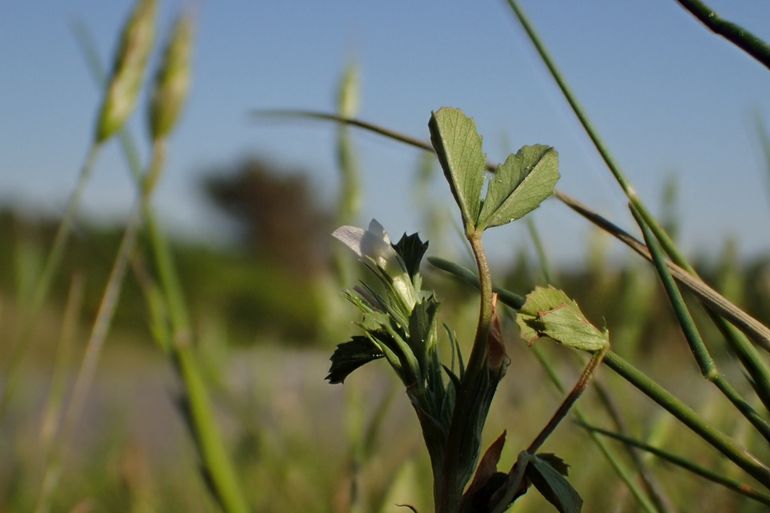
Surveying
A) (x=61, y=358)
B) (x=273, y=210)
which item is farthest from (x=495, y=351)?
(x=273, y=210)

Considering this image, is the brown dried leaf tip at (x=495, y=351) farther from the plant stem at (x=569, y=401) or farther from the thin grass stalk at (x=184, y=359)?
the thin grass stalk at (x=184, y=359)

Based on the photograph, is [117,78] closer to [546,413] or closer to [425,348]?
[425,348]

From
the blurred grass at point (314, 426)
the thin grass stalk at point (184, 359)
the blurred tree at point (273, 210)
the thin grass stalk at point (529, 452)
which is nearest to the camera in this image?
the thin grass stalk at point (529, 452)

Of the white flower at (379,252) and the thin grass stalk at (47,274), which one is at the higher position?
the white flower at (379,252)

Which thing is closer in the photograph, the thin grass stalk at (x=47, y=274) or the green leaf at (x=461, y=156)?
the green leaf at (x=461, y=156)

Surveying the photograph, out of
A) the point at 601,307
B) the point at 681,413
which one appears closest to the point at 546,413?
the point at 601,307

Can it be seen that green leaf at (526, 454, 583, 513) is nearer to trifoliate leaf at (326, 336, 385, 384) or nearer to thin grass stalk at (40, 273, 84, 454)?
trifoliate leaf at (326, 336, 385, 384)

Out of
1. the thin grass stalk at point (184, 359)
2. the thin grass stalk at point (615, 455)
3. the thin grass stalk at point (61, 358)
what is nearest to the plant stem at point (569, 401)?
the thin grass stalk at point (615, 455)
